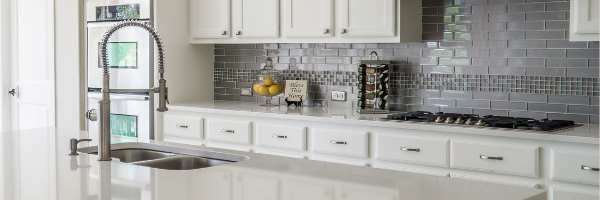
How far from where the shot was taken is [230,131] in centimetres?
390

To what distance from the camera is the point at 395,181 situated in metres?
1.66

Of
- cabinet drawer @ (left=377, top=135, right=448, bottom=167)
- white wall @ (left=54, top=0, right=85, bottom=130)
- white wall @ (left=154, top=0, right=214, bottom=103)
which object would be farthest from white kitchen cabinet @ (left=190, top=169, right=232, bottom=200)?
white wall @ (left=54, top=0, right=85, bottom=130)

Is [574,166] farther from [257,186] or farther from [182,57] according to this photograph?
[182,57]

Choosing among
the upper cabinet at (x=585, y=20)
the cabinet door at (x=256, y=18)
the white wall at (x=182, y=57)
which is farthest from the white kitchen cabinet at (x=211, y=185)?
the white wall at (x=182, y=57)

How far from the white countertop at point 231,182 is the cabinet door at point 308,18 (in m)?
1.88

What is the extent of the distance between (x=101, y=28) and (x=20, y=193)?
3.18m

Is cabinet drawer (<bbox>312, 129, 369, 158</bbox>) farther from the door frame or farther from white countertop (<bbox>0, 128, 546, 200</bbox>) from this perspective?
the door frame

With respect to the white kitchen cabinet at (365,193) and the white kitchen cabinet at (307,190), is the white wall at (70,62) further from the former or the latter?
the white kitchen cabinet at (365,193)

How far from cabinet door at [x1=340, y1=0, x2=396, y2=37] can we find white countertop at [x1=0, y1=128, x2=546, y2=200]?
1.72 metres

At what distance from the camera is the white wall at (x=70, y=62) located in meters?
4.75

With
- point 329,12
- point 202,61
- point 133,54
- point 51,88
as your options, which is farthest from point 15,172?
point 51,88

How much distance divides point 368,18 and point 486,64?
2.52 feet

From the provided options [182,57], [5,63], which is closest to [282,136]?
A: [182,57]

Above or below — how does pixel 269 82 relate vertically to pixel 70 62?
below
